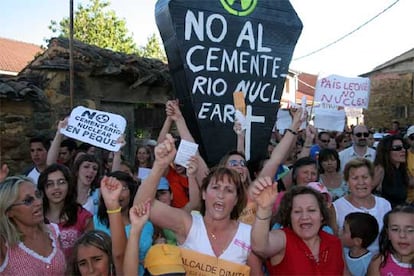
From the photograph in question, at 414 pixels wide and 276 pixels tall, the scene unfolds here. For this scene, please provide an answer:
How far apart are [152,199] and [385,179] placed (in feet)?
9.17

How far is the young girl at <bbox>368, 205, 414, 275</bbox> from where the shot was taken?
2531mm

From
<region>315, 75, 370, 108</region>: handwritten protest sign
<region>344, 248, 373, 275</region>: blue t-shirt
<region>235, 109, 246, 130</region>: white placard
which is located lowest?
<region>344, 248, 373, 275</region>: blue t-shirt

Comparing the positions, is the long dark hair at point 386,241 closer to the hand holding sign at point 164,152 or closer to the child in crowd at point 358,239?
the child in crowd at point 358,239

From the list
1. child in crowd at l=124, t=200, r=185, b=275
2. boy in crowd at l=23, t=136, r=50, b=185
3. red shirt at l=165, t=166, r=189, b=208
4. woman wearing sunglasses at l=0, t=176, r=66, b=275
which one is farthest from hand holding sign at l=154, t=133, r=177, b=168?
boy in crowd at l=23, t=136, r=50, b=185

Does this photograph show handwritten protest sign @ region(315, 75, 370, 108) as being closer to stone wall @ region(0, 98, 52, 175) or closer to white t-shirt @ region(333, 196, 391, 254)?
white t-shirt @ region(333, 196, 391, 254)

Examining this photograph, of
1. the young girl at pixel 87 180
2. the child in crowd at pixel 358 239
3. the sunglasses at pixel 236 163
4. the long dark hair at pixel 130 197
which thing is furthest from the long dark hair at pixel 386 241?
the young girl at pixel 87 180

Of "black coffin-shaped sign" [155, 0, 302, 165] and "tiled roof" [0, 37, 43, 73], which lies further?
"tiled roof" [0, 37, 43, 73]

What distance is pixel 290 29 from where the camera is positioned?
4.11 metres

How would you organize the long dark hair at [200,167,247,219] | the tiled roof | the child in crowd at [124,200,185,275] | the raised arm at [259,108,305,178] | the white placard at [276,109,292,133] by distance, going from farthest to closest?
the tiled roof < the white placard at [276,109,292,133] < the raised arm at [259,108,305,178] < the long dark hair at [200,167,247,219] < the child in crowd at [124,200,185,275]

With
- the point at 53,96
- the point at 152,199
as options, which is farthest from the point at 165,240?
the point at 53,96

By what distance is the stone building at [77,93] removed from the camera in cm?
551

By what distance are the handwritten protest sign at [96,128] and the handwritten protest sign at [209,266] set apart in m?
1.93

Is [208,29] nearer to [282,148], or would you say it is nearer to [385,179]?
[282,148]

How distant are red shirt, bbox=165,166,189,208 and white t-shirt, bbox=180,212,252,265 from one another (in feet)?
3.91
